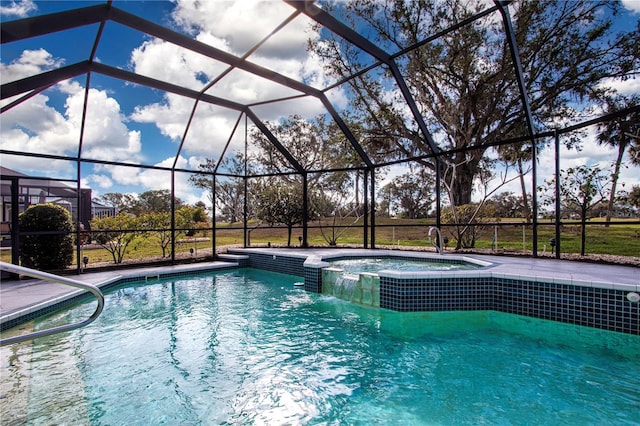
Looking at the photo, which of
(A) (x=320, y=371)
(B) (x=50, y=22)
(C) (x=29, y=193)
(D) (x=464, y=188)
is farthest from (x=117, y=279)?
(D) (x=464, y=188)

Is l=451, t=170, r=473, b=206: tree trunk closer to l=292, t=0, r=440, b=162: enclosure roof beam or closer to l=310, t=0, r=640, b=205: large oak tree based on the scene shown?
l=310, t=0, r=640, b=205: large oak tree

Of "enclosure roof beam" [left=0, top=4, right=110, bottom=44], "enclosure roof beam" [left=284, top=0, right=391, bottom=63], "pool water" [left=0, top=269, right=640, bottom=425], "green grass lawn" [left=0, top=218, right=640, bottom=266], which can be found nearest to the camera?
"pool water" [left=0, top=269, right=640, bottom=425]

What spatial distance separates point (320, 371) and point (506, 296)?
3.14m

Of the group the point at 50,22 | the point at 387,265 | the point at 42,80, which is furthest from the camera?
the point at 387,265

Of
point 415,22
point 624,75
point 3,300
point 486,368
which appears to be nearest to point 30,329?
point 3,300

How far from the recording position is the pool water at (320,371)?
247 cm

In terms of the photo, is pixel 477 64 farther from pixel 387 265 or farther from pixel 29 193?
pixel 29 193

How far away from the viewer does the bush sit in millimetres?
6859

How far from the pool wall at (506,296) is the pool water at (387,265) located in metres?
1.65

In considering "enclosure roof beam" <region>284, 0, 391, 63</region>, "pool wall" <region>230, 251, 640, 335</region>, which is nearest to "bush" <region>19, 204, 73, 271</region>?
"enclosure roof beam" <region>284, 0, 391, 63</region>

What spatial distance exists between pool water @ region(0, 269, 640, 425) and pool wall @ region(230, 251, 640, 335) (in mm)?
141

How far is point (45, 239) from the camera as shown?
7023 mm

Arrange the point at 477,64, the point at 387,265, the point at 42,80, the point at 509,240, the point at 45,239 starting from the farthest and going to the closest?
1. the point at 509,240
2. the point at 477,64
3. the point at 387,265
4. the point at 45,239
5. the point at 42,80

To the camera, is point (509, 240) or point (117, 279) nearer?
point (117, 279)
